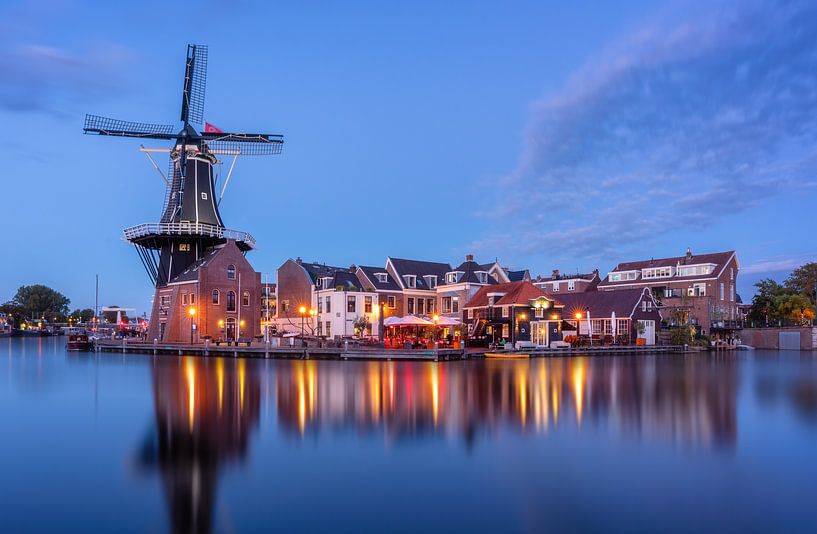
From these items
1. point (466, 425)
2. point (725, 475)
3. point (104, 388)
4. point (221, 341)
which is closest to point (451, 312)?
point (221, 341)

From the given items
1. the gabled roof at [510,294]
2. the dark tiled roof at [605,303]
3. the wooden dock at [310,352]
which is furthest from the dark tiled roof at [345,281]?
the dark tiled roof at [605,303]

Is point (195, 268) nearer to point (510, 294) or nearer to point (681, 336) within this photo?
point (510, 294)

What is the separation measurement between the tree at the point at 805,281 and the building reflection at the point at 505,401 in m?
51.4

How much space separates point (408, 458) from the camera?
12.8m

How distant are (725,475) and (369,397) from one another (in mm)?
12175

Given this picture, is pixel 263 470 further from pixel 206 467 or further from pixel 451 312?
pixel 451 312

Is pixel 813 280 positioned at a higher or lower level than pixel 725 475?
higher

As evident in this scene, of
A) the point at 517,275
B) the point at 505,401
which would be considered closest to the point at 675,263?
the point at 517,275

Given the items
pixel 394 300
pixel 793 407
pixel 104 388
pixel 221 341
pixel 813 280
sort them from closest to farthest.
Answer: pixel 793 407, pixel 104 388, pixel 221 341, pixel 394 300, pixel 813 280

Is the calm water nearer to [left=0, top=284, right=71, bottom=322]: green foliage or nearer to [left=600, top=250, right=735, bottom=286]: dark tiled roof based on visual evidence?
[left=600, top=250, right=735, bottom=286]: dark tiled roof

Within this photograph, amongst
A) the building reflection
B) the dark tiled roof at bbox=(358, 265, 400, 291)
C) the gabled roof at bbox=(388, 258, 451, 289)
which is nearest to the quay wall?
the gabled roof at bbox=(388, 258, 451, 289)

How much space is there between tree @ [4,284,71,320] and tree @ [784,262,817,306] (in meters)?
149

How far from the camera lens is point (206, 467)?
11906mm

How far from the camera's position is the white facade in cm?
5325
